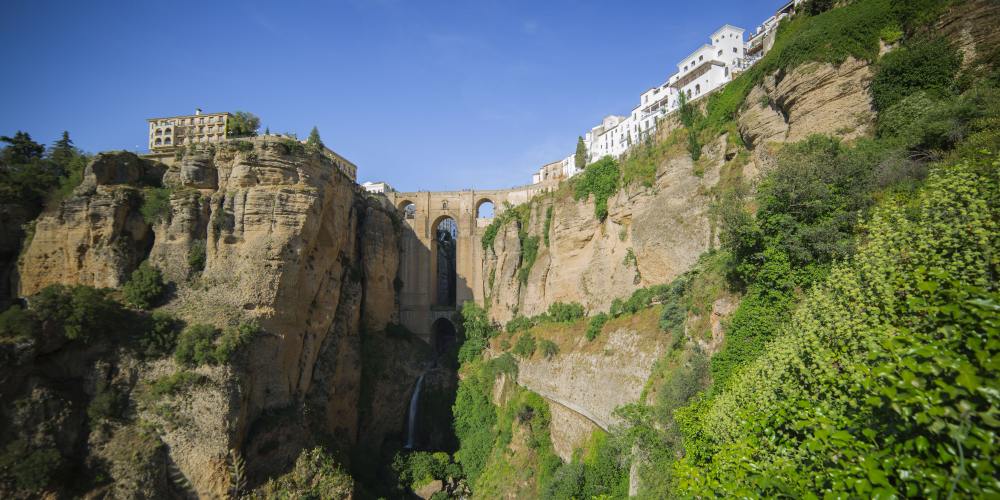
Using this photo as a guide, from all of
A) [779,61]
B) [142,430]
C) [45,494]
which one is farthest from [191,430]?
[779,61]

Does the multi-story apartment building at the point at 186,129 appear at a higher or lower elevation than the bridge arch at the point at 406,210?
higher

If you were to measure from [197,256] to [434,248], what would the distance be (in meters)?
20.3

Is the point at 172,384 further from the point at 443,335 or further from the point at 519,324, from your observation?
the point at 443,335

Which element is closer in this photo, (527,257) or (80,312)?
(80,312)

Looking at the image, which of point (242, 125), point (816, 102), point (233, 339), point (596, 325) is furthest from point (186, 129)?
point (816, 102)

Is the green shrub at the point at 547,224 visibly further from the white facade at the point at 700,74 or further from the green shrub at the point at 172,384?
the green shrub at the point at 172,384

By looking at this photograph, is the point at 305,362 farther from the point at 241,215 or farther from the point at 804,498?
the point at 804,498

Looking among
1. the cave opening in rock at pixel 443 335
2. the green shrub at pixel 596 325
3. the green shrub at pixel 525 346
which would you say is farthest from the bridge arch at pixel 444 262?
the green shrub at pixel 596 325

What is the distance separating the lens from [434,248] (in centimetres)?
4097

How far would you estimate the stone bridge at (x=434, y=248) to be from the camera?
38844mm

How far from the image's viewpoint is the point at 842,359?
6879 millimetres

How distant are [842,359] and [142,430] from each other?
22.0 metres

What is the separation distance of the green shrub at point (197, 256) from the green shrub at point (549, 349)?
1758 centimetres

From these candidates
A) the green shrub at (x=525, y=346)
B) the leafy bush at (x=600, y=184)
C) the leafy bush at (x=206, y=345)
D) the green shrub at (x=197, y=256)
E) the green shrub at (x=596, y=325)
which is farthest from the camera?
the green shrub at (x=525, y=346)
